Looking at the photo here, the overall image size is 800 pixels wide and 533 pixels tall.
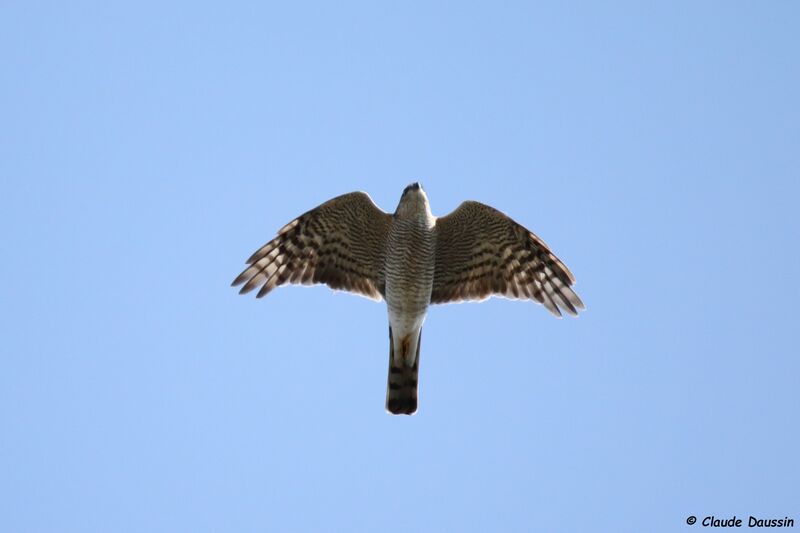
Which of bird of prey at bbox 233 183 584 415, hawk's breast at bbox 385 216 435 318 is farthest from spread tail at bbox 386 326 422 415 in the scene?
hawk's breast at bbox 385 216 435 318

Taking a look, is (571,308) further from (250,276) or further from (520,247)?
(250,276)

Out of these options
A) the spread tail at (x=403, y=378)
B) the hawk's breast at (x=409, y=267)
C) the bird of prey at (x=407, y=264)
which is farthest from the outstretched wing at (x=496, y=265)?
the spread tail at (x=403, y=378)

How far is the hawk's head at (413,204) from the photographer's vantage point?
21.8 m

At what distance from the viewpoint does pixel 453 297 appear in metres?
22.9

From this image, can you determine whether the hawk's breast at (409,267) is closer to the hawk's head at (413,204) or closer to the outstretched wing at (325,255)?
the hawk's head at (413,204)

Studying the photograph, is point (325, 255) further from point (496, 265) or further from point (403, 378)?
point (496, 265)

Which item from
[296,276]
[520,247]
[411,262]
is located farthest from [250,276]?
[520,247]

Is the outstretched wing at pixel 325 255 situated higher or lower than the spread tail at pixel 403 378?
higher

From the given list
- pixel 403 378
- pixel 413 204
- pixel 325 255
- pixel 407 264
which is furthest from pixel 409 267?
pixel 403 378

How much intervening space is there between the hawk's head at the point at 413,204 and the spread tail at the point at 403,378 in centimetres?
164

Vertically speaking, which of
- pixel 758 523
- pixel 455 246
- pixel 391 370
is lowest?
pixel 758 523

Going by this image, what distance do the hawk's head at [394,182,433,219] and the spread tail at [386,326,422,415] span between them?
1.64 m

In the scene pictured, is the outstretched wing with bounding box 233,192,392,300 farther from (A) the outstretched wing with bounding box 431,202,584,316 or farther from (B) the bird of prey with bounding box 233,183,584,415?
(A) the outstretched wing with bounding box 431,202,584,316

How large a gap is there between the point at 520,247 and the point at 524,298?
67cm
